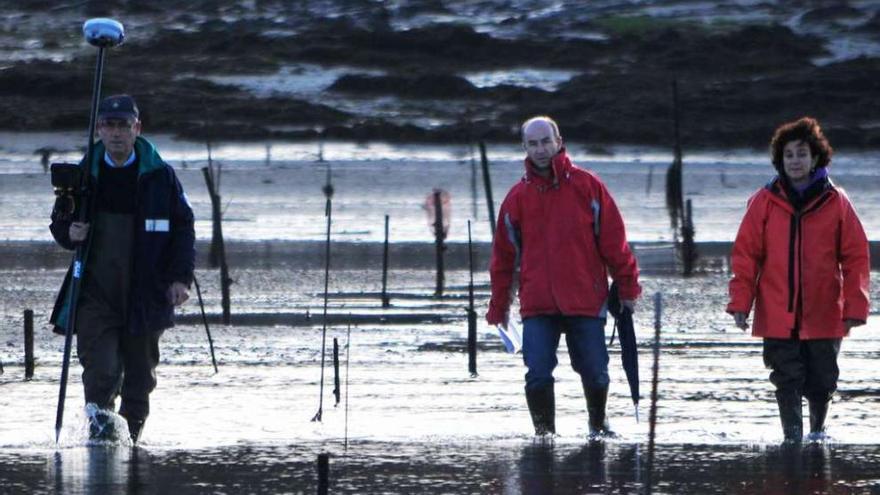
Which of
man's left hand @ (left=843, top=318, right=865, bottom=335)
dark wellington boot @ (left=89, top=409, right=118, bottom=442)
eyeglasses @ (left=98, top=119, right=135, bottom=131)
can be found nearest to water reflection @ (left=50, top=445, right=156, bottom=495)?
dark wellington boot @ (left=89, top=409, right=118, bottom=442)

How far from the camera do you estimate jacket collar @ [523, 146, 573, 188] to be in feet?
32.5

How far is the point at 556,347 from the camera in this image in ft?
32.9

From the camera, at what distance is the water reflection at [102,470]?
834 cm

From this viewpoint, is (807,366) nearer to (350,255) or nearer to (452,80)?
(350,255)

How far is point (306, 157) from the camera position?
4141cm

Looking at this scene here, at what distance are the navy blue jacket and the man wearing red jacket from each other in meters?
1.33

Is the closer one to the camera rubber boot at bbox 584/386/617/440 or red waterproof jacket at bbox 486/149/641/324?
red waterproof jacket at bbox 486/149/641/324

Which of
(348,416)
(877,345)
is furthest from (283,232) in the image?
(348,416)

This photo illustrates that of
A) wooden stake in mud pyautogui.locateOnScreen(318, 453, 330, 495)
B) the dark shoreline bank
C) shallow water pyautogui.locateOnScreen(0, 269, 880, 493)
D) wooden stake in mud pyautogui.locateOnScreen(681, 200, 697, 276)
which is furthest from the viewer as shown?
the dark shoreline bank

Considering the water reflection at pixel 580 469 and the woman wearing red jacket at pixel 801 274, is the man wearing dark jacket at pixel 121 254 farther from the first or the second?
the woman wearing red jacket at pixel 801 274

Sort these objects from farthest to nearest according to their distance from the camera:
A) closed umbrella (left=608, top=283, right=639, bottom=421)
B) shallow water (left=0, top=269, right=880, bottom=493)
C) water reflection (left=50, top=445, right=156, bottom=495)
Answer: closed umbrella (left=608, top=283, right=639, bottom=421) → shallow water (left=0, top=269, right=880, bottom=493) → water reflection (left=50, top=445, right=156, bottom=495)

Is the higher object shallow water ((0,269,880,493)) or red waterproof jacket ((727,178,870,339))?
red waterproof jacket ((727,178,870,339))

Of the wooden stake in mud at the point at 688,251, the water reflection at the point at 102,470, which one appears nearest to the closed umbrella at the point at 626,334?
the water reflection at the point at 102,470

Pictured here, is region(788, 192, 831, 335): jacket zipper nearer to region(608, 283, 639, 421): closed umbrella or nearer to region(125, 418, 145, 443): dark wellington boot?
region(608, 283, 639, 421): closed umbrella
